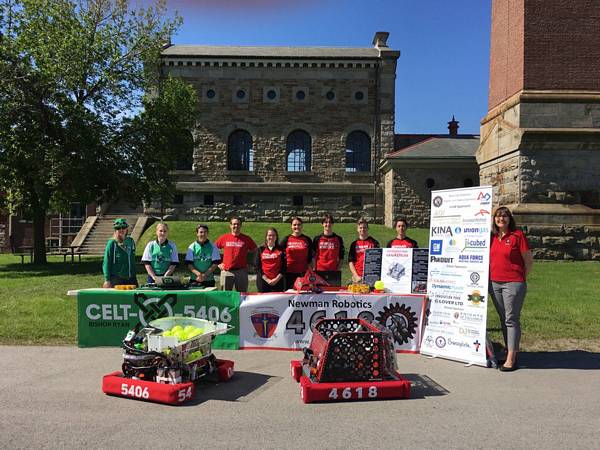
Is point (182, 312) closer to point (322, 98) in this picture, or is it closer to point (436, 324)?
point (436, 324)

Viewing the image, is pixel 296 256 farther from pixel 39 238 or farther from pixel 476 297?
pixel 39 238

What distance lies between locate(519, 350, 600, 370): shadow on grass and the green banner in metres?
4.27

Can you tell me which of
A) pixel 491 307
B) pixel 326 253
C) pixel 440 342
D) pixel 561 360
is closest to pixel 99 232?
pixel 326 253

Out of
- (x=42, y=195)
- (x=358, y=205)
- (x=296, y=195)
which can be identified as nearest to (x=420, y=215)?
(x=358, y=205)

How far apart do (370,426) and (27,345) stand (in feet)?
19.4

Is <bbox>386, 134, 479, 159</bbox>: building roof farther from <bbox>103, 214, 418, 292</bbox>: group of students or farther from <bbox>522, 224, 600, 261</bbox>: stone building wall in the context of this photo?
<bbox>103, 214, 418, 292</bbox>: group of students

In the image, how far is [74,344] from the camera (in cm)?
809

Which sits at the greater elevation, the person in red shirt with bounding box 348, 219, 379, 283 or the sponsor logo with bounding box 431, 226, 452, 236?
the sponsor logo with bounding box 431, 226, 452, 236

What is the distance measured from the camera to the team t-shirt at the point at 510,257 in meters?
6.86

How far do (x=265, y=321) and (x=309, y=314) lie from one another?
690 mm

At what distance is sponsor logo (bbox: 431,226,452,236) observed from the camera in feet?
25.3

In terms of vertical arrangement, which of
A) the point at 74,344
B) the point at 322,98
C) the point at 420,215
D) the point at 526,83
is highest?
the point at 322,98

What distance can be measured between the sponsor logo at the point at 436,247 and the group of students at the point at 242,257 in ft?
2.25

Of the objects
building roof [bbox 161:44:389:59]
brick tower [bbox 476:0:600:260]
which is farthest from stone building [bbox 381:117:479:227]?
brick tower [bbox 476:0:600:260]
